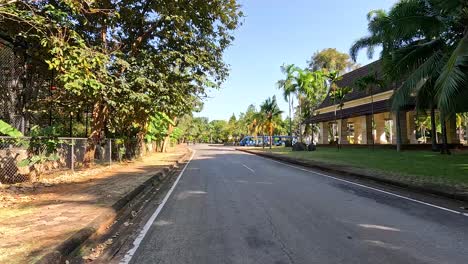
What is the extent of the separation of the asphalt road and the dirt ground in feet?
4.32

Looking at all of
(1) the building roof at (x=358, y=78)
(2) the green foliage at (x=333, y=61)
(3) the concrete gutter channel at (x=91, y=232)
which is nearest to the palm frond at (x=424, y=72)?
(3) the concrete gutter channel at (x=91, y=232)

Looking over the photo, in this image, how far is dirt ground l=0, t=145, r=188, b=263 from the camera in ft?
18.6

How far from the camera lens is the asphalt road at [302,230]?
548 centimetres

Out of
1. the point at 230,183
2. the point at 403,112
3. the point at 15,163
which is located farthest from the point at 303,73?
the point at 15,163

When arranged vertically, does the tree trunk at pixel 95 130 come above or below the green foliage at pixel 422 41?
below

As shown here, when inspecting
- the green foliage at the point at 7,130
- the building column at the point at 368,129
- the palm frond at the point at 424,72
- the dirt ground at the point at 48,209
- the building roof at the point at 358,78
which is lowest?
the dirt ground at the point at 48,209

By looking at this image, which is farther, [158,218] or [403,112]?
[403,112]

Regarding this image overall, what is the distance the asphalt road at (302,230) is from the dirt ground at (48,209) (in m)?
1.32

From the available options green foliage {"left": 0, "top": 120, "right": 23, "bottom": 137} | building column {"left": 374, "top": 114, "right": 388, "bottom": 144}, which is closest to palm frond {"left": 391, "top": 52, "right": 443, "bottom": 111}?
green foliage {"left": 0, "top": 120, "right": 23, "bottom": 137}

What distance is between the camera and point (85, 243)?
635 cm

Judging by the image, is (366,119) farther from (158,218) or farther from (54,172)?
(158,218)

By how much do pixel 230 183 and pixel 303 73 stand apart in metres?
36.8

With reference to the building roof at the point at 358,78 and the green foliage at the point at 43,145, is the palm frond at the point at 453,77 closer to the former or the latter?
the green foliage at the point at 43,145

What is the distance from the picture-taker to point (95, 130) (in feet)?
63.7
